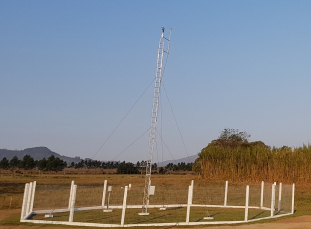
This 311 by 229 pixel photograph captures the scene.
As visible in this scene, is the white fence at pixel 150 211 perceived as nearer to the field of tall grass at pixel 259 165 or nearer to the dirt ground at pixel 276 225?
the dirt ground at pixel 276 225

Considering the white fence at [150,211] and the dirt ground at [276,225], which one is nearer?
the dirt ground at [276,225]

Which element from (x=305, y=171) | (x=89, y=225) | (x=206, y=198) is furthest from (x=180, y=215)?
(x=305, y=171)

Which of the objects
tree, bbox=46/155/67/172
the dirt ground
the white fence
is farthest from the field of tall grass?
tree, bbox=46/155/67/172

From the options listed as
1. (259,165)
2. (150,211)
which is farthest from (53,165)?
(150,211)

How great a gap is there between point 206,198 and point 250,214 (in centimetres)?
1055

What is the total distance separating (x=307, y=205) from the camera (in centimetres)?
3056

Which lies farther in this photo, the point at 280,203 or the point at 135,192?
the point at 135,192

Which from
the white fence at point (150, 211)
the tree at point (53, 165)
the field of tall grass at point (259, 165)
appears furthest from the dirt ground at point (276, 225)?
the tree at point (53, 165)

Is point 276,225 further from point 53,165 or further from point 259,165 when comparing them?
point 53,165

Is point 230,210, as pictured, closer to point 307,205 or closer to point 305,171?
point 307,205

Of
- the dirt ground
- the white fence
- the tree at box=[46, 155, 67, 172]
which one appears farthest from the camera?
the tree at box=[46, 155, 67, 172]

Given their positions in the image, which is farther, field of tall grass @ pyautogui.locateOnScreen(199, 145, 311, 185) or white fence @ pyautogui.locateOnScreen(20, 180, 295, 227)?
field of tall grass @ pyautogui.locateOnScreen(199, 145, 311, 185)

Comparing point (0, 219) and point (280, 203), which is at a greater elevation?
point (280, 203)

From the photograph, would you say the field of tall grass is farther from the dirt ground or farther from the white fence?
the dirt ground
